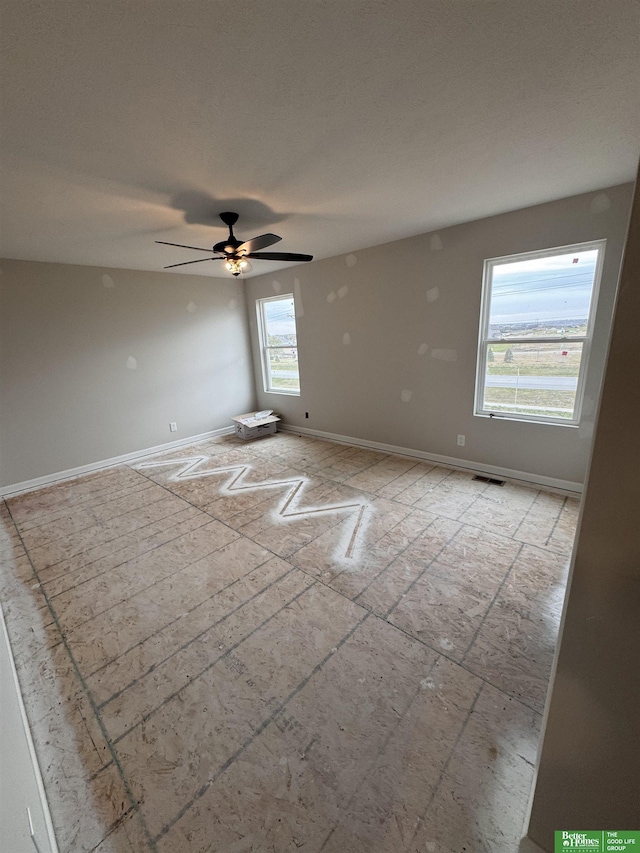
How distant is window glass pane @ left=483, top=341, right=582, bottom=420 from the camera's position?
3.04 metres

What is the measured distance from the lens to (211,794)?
122 centimetres

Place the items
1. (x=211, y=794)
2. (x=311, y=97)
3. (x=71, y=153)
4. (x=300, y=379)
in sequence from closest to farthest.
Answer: (x=211, y=794), (x=311, y=97), (x=71, y=153), (x=300, y=379)

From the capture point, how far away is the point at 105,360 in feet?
14.3

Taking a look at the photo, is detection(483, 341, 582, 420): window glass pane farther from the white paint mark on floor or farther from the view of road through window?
the white paint mark on floor

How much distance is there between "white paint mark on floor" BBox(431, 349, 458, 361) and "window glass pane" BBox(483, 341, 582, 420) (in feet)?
1.10

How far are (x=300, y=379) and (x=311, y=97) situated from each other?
13.0 feet

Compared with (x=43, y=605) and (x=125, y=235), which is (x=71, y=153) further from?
(x=43, y=605)

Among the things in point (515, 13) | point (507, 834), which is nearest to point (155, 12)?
point (515, 13)

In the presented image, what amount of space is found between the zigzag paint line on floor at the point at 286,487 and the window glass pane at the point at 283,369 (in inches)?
73.3

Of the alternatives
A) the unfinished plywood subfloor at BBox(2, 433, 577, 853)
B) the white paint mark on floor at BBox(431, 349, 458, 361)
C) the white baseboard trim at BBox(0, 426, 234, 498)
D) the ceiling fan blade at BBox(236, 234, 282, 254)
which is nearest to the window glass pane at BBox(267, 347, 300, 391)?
the white baseboard trim at BBox(0, 426, 234, 498)

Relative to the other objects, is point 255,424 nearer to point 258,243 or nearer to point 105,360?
point 105,360

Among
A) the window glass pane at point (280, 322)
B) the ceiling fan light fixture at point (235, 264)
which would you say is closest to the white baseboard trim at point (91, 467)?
the window glass pane at point (280, 322)

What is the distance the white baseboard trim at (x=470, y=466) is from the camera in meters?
3.21

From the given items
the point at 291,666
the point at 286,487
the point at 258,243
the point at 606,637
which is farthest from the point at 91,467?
the point at 606,637
